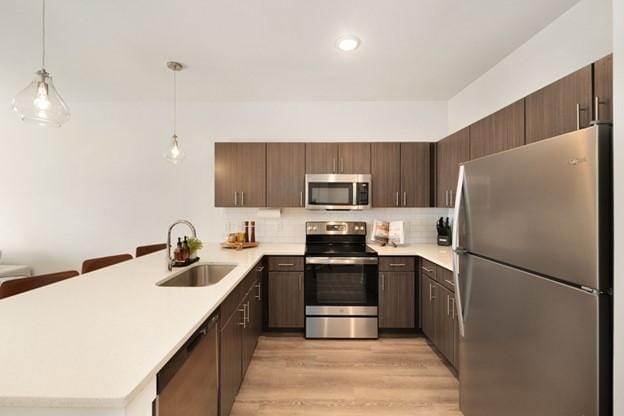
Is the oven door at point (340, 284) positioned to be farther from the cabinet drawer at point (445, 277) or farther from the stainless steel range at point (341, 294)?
the cabinet drawer at point (445, 277)

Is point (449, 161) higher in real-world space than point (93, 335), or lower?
higher

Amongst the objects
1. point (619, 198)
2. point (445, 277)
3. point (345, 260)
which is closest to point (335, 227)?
point (345, 260)

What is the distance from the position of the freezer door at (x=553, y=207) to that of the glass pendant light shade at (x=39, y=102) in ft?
7.75

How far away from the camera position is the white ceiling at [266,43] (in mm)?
1795

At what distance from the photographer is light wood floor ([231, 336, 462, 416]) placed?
1.90 metres

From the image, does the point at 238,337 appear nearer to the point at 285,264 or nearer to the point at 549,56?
the point at 285,264

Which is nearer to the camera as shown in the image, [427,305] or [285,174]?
[427,305]

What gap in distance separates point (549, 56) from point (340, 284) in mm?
2469

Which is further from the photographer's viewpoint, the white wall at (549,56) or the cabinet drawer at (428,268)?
the cabinet drawer at (428,268)

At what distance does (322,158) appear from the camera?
3201 mm

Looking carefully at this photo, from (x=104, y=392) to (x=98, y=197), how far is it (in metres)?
3.54

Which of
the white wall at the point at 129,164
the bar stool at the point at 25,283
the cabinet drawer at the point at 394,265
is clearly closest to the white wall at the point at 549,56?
the white wall at the point at 129,164

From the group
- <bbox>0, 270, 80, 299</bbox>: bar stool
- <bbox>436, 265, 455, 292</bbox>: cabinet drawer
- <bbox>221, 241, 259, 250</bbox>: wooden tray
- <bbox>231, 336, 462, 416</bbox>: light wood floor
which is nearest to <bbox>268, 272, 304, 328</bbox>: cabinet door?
<bbox>231, 336, 462, 416</bbox>: light wood floor

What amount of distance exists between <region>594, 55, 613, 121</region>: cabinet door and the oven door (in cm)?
197
